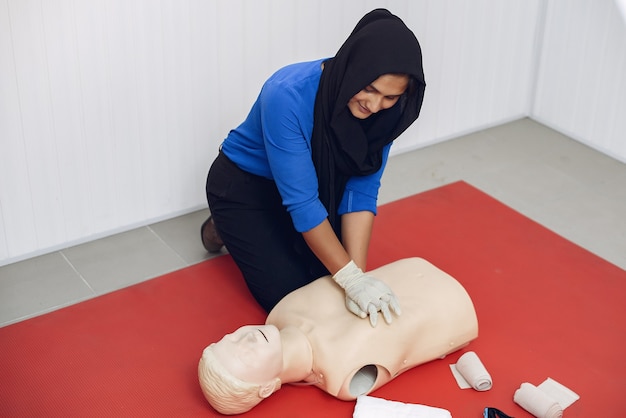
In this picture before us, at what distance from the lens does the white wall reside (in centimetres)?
404

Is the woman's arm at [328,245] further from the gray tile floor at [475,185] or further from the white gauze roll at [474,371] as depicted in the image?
the gray tile floor at [475,185]

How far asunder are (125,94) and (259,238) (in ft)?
2.59

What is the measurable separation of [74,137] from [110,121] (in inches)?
5.8

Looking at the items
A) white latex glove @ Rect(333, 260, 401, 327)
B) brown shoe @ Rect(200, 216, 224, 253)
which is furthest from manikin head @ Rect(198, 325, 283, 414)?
brown shoe @ Rect(200, 216, 224, 253)

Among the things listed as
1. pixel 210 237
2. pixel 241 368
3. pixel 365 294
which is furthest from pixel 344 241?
pixel 241 368

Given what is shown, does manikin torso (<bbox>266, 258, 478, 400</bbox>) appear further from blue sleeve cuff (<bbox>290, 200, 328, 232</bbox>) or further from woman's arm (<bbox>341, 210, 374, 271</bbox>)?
blue sleeve cuff (<bbox>290, 200, 328, 232</bbox>)

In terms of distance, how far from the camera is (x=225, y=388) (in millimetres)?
2373

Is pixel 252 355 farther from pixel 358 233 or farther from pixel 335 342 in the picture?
pixel 358 233

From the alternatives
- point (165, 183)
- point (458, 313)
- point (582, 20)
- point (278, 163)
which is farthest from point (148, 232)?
point (582, 20)

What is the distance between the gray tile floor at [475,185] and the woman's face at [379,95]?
109 cm

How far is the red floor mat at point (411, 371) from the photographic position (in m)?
2.58

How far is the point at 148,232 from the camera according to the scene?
11.3ft

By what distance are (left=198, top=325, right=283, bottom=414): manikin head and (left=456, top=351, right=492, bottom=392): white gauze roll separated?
61 cm

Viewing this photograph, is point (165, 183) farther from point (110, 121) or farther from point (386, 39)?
point (386, 39)
